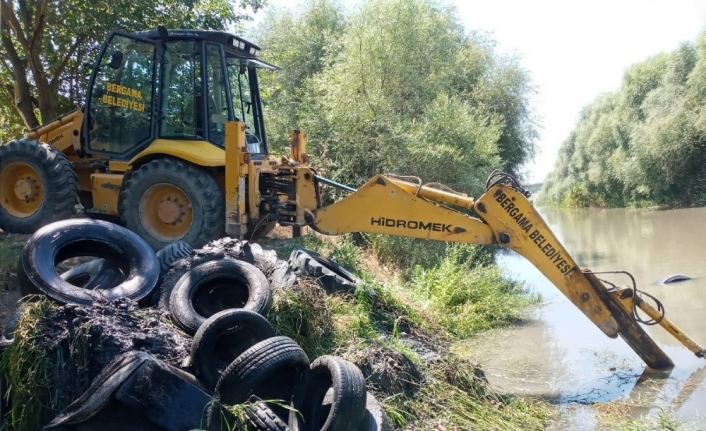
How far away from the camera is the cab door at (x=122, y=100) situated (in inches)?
372

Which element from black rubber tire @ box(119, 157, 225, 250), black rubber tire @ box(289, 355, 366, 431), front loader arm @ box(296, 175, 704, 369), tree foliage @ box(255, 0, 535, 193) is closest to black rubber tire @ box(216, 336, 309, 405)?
black rubber tire @ box(289, 355, 366, 431)

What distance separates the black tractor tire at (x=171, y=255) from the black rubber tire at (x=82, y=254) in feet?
0.81

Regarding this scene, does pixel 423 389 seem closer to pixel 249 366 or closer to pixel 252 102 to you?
pixel 249 366

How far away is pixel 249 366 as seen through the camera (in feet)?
15.6

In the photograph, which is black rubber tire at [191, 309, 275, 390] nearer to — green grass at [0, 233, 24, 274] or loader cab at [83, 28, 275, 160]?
green grass at [0, 233, 24, 274]

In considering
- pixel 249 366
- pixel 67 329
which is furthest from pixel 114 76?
pixel 249 366

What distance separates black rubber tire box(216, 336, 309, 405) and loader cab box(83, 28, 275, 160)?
4969 mm

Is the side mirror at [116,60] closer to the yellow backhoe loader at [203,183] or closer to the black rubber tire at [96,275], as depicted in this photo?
the yellow backhoe loader at [203,183]

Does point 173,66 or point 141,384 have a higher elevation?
point 173,66

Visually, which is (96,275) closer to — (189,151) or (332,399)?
(189,151)

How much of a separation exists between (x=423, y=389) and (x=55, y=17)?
11.4m

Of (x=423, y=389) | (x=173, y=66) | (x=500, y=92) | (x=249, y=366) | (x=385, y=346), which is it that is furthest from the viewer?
(x=500, y=92)

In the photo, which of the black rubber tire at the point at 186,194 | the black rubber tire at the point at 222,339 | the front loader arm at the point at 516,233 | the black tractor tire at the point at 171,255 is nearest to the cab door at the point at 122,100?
the black rubber tire at the point at 186,194

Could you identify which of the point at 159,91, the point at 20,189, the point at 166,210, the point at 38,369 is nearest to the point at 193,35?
the point at 159,91
